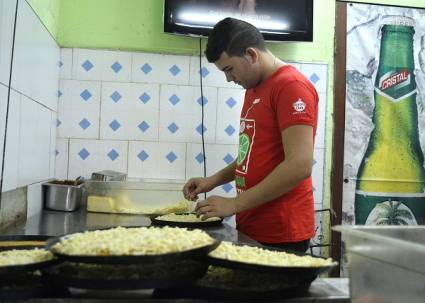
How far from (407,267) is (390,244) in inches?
1.7

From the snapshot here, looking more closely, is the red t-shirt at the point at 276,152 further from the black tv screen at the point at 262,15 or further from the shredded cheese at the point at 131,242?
the black tv screen at the point at 262,15

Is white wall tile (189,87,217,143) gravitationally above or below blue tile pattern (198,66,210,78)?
below

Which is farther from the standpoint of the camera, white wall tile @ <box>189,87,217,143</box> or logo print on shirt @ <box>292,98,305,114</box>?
white wall tile @ <box>189,87,217,143</box>

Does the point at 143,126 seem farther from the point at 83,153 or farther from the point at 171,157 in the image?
the point at 83,153

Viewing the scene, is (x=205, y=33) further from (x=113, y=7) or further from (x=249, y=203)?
(x=249, y=203)

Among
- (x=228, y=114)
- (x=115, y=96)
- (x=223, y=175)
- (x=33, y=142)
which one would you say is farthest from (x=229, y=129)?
(x=33, y=142)

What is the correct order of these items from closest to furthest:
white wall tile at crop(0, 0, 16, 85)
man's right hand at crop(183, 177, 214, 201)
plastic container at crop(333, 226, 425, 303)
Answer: plastic container at crop(333, 226, 425, 303), white wall tile at crop(0, 0, 16, 85), man's right hand at crop(183, 177, 214, 201)

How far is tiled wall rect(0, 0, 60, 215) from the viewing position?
1570 millimetres

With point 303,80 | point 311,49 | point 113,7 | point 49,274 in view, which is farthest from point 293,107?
point 113,7

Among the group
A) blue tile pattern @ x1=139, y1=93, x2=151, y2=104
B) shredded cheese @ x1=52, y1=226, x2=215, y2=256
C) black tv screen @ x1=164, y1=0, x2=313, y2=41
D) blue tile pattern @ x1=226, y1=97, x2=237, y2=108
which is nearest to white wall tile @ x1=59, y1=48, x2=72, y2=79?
blue tile pattern @ x1=139, y1=93, x2=151, y2=104

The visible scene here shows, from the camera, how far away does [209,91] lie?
2.60 meters

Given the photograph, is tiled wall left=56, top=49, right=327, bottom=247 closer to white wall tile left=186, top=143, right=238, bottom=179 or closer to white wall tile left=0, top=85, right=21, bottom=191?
white wall tile left=186, top=143, right=238, bottom=179

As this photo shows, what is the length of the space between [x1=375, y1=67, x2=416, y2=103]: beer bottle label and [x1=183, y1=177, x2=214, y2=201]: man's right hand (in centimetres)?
131

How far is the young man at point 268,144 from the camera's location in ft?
5.02
